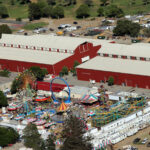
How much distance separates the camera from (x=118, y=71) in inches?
2272

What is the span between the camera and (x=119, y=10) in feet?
322

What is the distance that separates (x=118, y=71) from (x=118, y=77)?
2.34ft

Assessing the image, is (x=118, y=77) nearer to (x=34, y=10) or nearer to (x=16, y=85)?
(x=16, y=85)

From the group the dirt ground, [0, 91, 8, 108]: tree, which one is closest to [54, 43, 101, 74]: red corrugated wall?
[0, 91, 8, 108]: tree

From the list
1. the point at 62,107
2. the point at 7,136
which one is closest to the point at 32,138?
the point at 7,136

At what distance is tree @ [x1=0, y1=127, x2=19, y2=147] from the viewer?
145 ft

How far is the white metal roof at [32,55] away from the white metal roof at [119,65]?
205 inches

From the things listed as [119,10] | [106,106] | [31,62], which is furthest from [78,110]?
[119,10]

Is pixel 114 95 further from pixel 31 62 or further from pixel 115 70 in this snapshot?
pixel 31 62

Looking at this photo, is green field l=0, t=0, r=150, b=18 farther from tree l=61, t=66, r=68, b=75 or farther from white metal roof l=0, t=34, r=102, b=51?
tree l=61, t=66, r=68, b=75

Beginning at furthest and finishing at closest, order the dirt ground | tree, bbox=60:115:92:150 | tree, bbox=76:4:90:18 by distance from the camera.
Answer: tree, bbox=76:4:90:18
the dirt ground
tree, bbox=60:115:92:150

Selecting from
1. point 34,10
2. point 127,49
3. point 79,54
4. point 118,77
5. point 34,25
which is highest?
point 34,10

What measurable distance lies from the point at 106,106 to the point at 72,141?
14.5 m

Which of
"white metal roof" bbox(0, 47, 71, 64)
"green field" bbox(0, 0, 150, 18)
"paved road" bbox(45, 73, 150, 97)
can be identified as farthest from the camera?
"green field" bbox(0, 0, 150, 18)
